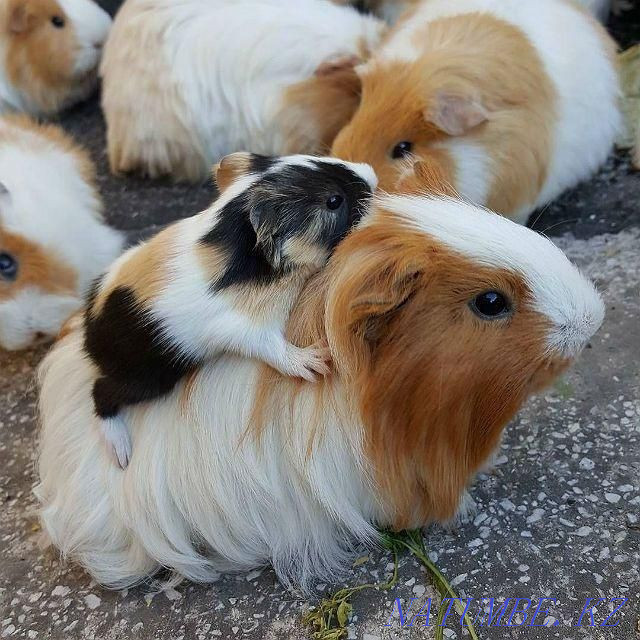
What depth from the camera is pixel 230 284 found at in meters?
1.22

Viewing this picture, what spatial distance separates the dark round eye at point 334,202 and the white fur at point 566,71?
110cm

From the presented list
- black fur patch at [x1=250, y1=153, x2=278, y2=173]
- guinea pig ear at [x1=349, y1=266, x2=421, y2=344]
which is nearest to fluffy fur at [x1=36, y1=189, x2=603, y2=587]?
guinea pig ear at [x1=349, y1=266, x2=421, y2=344]

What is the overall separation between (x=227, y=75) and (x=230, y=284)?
169 centimetres

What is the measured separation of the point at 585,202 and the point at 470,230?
1.45 m

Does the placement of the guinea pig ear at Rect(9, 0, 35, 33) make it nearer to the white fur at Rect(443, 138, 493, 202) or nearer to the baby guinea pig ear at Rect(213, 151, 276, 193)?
the white fur at Rect(443, 138, 493, 202)

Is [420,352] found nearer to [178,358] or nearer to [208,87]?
[178,358]

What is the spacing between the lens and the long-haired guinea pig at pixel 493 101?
78.7 inches

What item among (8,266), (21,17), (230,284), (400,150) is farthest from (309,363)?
(21,17)

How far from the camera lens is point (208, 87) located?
270cm

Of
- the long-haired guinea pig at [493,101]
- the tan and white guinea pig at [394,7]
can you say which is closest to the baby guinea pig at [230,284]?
the long-haired guinea pig at [493,101]

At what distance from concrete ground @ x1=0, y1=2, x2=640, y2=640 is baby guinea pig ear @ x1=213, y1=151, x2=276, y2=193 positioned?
2.53ft

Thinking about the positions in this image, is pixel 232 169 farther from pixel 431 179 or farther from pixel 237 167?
pixel 431 179

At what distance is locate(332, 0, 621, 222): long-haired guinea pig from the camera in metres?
2.00

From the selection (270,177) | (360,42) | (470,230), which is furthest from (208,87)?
(470,230)
